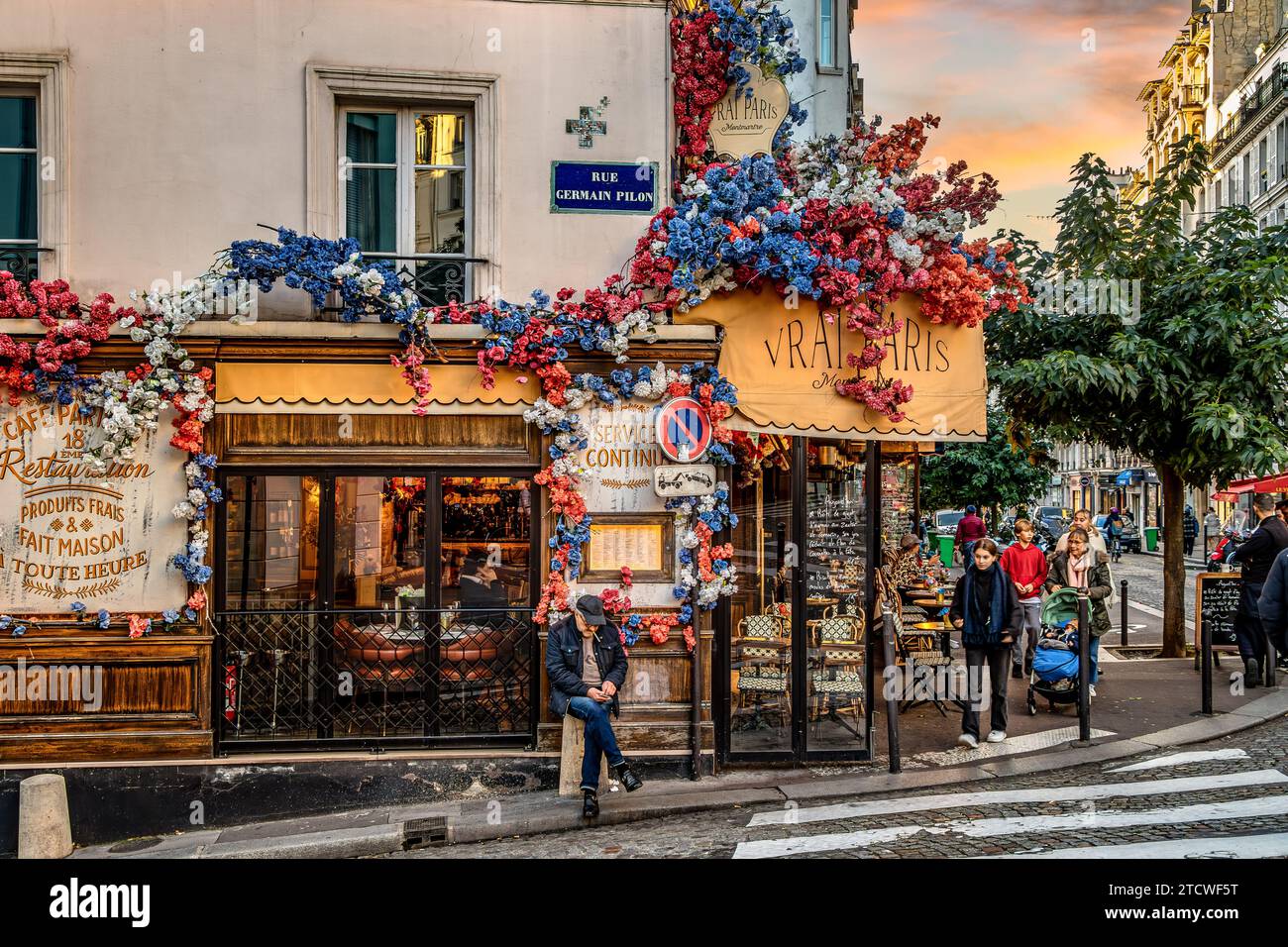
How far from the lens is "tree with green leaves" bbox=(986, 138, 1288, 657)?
12.7 m

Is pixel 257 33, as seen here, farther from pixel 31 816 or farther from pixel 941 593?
pixel 941 593

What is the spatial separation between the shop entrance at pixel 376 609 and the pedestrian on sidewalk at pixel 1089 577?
6.50m

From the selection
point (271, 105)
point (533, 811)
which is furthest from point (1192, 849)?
point (271, 105)

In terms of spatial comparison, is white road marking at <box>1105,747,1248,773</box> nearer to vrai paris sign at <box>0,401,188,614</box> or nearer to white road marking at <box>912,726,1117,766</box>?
white road marking at <box>912,726,1117,766</box>

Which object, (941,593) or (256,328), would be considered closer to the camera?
(256,328)

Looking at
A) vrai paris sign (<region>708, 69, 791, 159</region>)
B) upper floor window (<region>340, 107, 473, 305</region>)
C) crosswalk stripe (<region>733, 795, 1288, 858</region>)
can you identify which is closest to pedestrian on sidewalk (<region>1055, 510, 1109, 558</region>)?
crosswalk stripe (<region>733, 795, 1288, 858</region>)

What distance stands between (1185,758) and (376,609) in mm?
7115

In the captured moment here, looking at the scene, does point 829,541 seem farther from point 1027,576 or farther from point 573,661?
point 1027,576

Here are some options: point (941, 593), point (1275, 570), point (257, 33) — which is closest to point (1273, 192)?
point (941, 593)

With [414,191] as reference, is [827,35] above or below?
above

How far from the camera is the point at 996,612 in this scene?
10164 mm

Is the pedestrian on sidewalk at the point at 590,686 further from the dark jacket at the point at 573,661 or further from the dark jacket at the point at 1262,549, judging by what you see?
the dark jacket at the point at 1262,549

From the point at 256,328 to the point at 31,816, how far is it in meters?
3.98

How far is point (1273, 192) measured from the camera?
52.9 m
